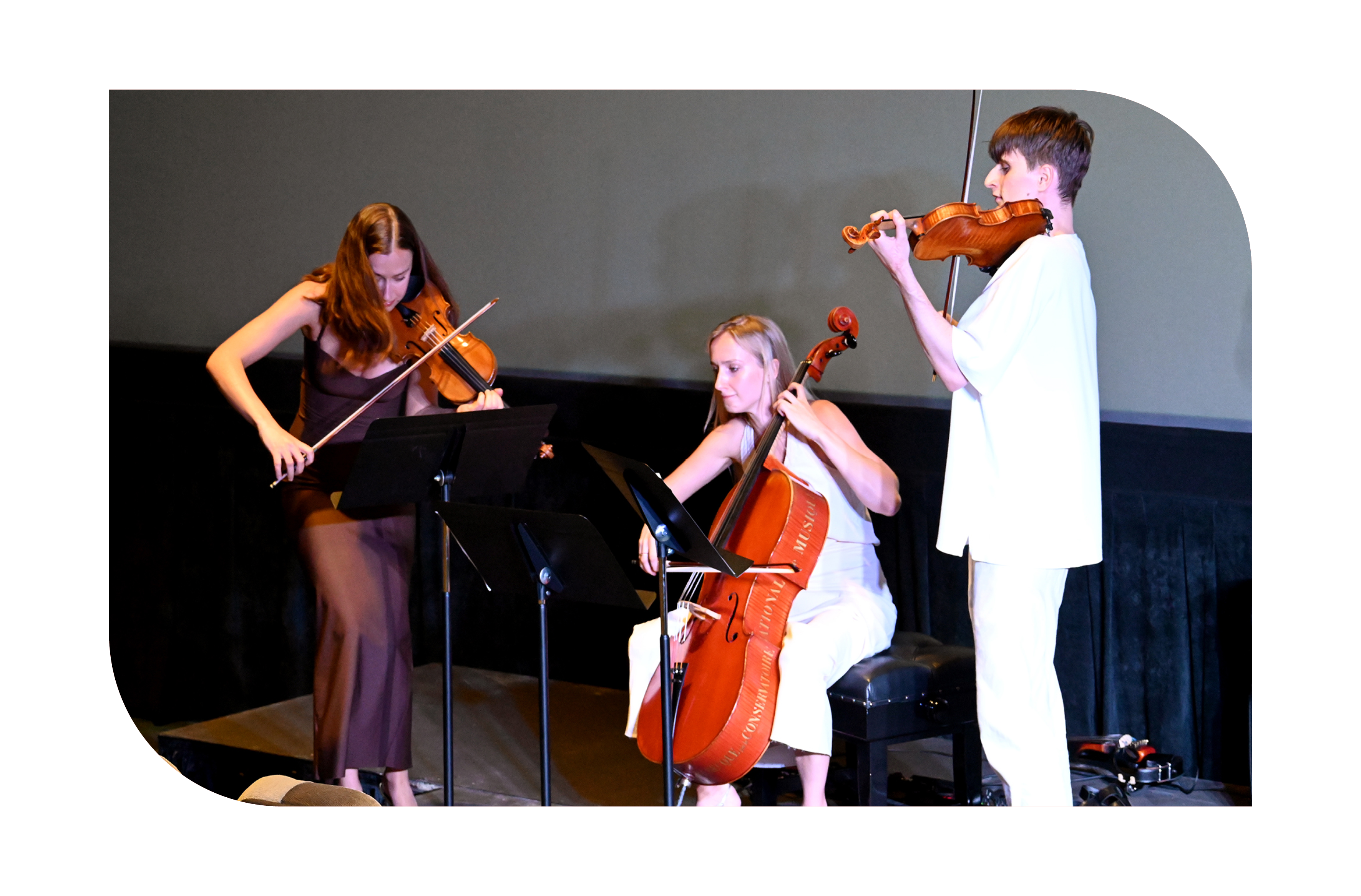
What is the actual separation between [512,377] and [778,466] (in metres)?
1.78

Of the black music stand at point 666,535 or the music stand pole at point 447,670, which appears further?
the music stand pole at point 447,670

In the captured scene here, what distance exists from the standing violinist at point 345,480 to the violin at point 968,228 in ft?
3.30

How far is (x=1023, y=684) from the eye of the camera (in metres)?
2.54

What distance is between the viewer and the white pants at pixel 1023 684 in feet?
8.35

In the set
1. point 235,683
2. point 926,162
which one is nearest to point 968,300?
point 926,162

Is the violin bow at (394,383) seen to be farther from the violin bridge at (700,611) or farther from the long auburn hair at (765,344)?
the violin bridge at (700,611)

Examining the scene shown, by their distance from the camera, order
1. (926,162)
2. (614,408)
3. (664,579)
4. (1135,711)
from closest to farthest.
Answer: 1. (664,579)
2. (1135,711)
3. (926,162)
4. (614,408)

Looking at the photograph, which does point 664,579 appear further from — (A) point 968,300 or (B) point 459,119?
(B) point 459,119

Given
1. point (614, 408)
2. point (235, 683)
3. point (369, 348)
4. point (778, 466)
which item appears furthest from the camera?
point (235, 683)

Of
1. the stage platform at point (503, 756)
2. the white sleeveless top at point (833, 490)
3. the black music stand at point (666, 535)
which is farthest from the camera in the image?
the stage platform at point (503, 756)

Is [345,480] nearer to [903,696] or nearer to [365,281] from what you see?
[365,281]

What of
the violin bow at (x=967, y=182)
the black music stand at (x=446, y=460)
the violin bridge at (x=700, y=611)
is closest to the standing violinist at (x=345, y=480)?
the black music stand at (x=446, y=460)

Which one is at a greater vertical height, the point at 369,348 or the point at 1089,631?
the point at 369,348

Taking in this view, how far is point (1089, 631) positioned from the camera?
131 inches
